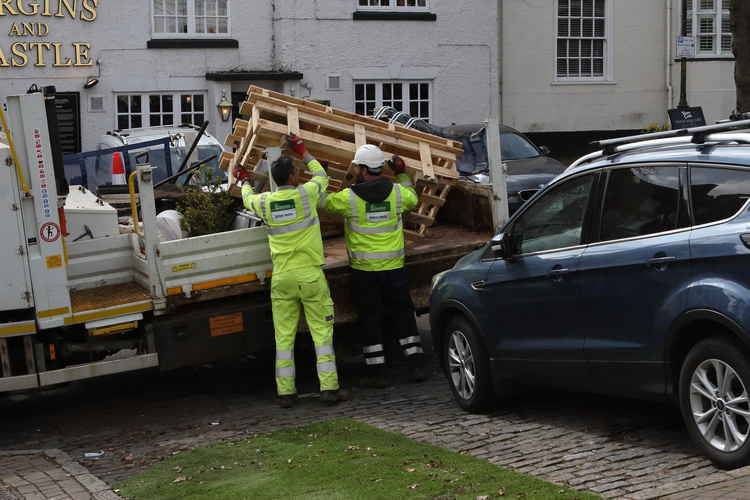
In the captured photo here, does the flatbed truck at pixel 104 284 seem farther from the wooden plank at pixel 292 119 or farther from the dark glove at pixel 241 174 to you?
the wooden plank at pixel 292 119

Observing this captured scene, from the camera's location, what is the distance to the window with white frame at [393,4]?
24594mm

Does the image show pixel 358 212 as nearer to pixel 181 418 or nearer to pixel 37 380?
pixel 181 418

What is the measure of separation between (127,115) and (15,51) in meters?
2.46

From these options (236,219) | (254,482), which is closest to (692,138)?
(254,482)

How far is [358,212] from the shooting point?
953 centimetres

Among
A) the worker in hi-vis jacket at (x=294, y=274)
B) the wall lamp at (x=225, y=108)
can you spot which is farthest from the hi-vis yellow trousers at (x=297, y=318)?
the wall lamp at (x=225, y=108)

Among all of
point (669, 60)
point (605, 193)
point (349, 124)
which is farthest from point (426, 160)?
point (669, 60)

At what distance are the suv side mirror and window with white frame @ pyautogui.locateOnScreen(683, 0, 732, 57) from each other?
844 inches

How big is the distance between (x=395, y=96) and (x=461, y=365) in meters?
17.1

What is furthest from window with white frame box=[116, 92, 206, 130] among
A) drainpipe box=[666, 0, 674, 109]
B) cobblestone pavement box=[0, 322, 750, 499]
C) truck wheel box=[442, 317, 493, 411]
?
truck wheel box=[442, 317, 493, 411]

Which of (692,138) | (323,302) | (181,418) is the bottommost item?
(181,418)

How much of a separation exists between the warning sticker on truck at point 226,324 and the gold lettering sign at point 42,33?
14.1 meters

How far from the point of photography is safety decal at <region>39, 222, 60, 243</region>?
848cm

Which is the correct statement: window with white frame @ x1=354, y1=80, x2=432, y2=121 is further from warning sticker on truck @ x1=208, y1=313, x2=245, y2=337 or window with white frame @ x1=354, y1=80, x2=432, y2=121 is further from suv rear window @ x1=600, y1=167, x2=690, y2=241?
suv rear window @ x1=600, y1=167, x2=690, y2=241
